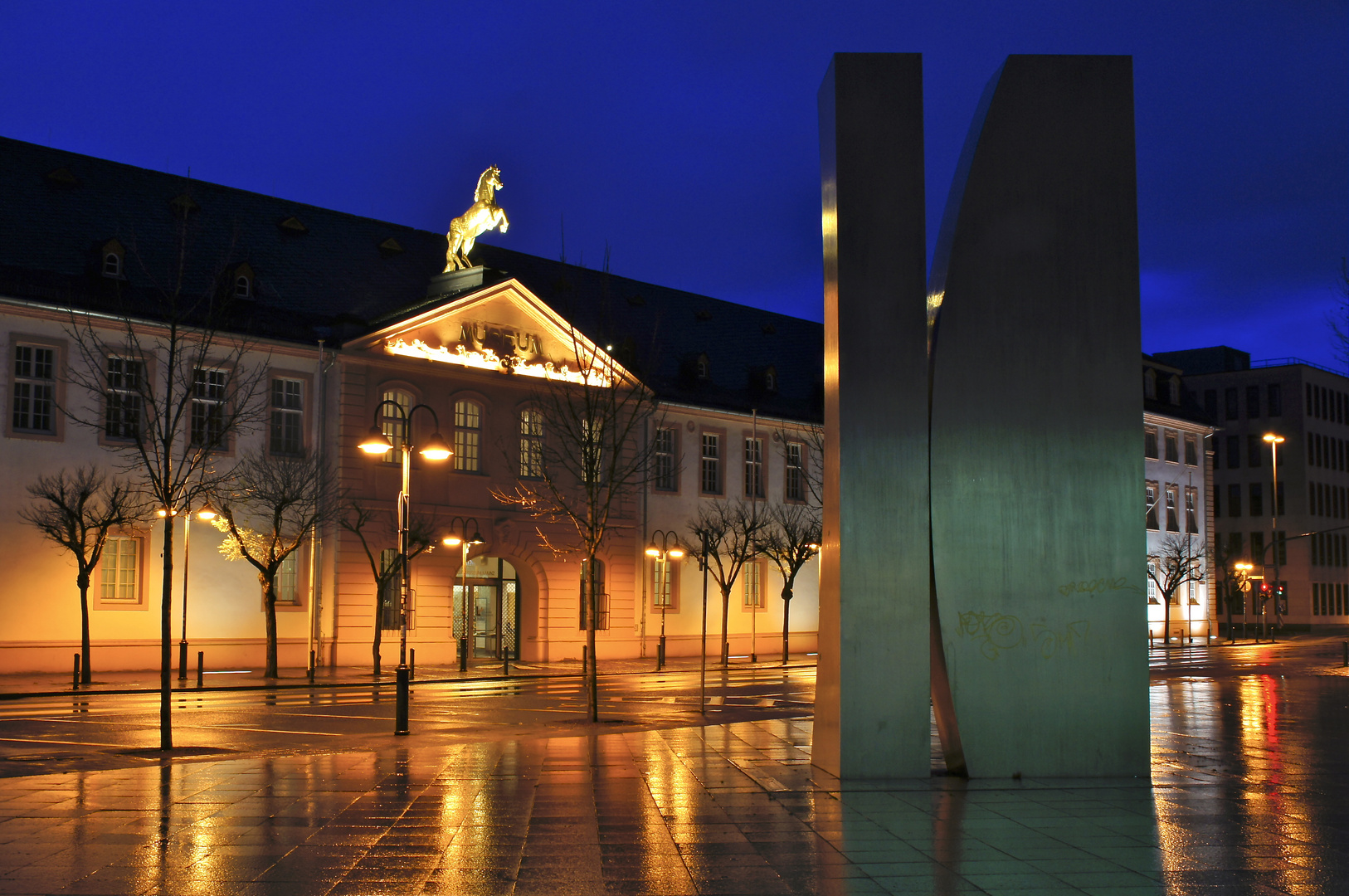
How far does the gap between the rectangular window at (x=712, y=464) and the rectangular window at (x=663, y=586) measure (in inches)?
144

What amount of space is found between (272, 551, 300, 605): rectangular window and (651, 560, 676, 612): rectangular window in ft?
45.3

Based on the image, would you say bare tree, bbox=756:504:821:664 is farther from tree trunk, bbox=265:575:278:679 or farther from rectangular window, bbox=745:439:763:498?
tree trunk, bbox=265:575:278:679

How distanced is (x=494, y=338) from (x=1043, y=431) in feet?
101

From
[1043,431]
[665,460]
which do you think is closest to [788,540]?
[665,460]

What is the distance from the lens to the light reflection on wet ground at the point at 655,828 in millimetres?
9117

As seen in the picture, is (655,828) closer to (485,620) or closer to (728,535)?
(485,620)

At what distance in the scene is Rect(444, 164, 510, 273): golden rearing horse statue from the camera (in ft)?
143

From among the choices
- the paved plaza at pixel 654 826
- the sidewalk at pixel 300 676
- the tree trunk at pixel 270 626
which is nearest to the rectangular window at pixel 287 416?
the tree trunk at pixel 270 626

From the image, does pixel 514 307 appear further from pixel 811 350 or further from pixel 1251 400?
pixel 1251 400

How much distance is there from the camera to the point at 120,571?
35.7 metres

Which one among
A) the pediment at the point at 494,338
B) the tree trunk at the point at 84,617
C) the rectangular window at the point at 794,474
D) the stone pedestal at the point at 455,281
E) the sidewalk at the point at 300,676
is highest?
the stone pedestal at the point at 455,281

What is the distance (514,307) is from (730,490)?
12.6 meters

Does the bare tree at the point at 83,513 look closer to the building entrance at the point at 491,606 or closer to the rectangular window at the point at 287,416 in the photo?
the rectangular window at the point at 287,416

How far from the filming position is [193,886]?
891 centimetres
